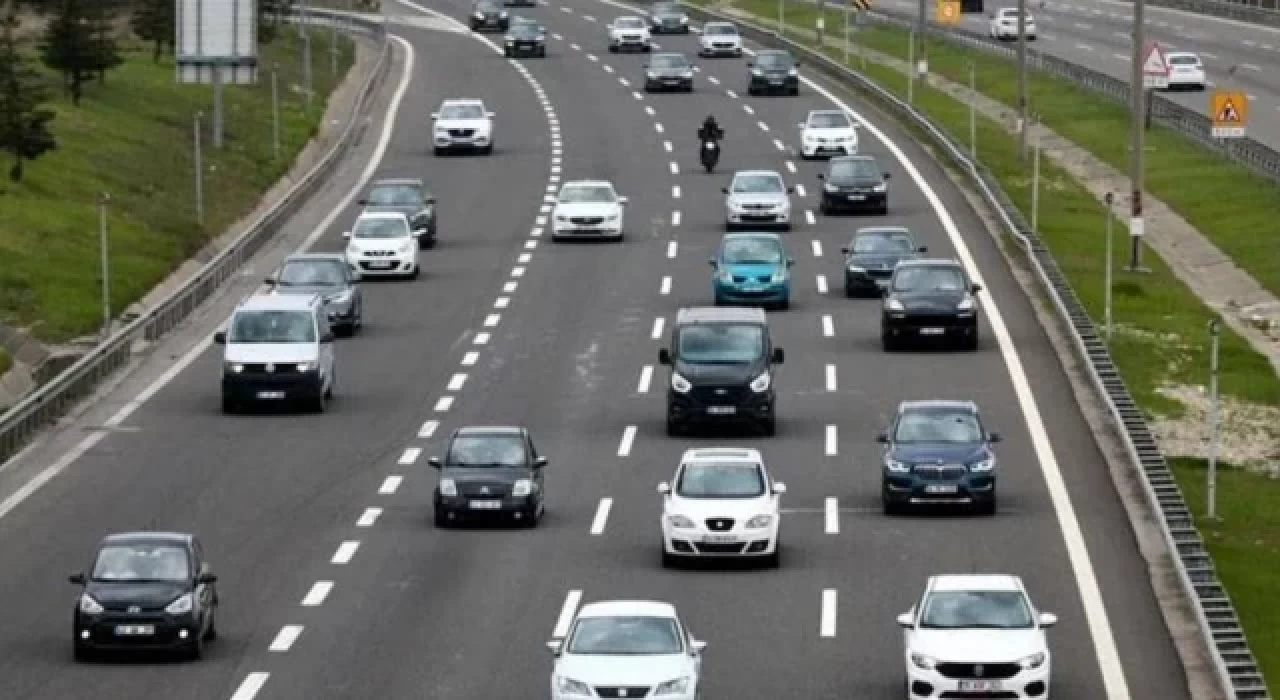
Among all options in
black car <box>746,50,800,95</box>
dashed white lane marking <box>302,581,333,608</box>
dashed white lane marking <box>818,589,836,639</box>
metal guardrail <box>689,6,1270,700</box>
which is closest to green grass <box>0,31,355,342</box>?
black car <box>746,50,800,95</box>

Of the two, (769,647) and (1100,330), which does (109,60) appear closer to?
(1100,330)

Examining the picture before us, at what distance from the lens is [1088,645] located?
43250mm

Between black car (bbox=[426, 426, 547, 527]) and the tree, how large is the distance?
1534 inches

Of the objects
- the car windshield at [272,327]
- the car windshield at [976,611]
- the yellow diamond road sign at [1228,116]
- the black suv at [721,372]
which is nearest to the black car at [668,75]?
the yellow diamond road sign at [1228,116]

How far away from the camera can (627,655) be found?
38438 mm

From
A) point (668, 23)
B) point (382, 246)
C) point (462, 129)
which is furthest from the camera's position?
point (668, 23)

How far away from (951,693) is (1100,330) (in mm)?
35063

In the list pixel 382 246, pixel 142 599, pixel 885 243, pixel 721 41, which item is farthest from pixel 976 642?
pixel 721 41

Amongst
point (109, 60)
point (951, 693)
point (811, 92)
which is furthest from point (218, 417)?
point (811, 92)

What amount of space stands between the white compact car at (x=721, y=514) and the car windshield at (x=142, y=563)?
8.52 metres

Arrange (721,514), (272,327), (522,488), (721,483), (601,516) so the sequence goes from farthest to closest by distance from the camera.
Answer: (272,327) → (601,516) → (522,488) → (721,483) → (721,514)

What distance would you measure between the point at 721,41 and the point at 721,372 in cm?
7618

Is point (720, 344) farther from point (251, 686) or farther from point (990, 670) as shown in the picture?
point (990, 670)

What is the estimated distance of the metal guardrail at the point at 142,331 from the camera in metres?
59.2
